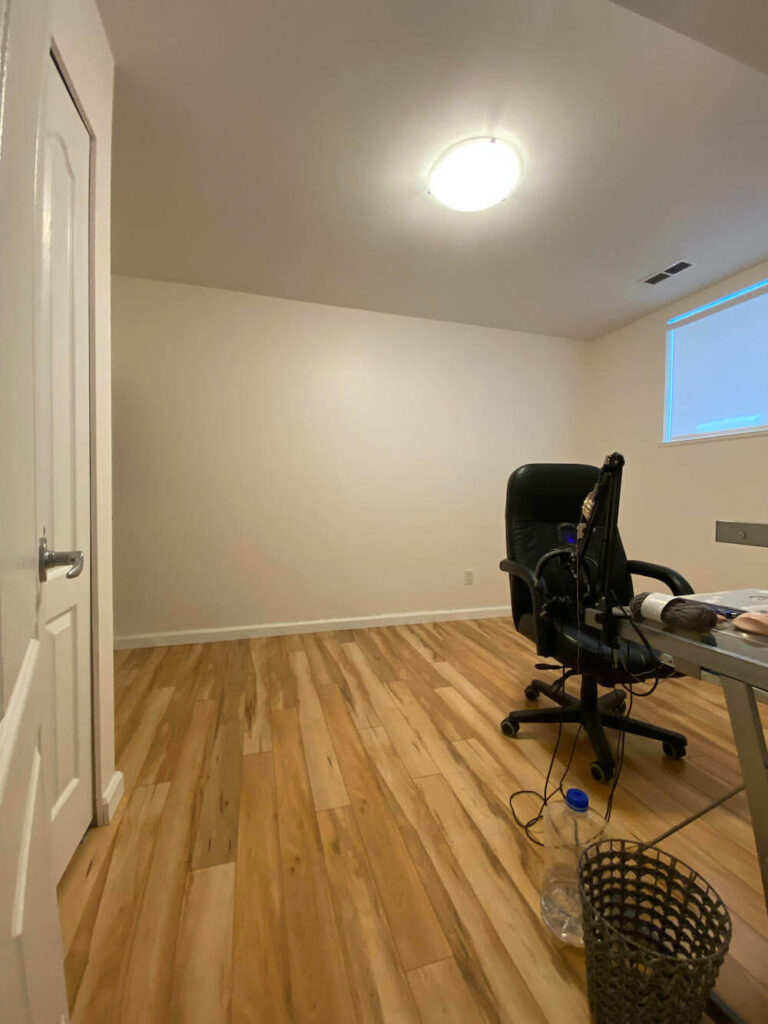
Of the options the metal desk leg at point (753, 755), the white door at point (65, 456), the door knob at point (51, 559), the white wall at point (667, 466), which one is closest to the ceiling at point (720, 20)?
the white door at point (65, 456)

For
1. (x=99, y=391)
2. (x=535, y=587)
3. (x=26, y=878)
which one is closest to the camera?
(x=26, y=878)

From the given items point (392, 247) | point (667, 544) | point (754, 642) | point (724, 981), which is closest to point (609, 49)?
point (392, 247)

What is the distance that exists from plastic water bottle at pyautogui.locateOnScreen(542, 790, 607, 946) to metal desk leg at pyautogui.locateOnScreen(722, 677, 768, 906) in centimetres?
32

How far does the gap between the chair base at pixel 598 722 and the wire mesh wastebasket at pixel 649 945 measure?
57 centimetres

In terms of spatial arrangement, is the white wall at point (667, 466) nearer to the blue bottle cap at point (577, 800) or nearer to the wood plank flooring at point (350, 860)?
the wood plank flooring at point (350, 860)

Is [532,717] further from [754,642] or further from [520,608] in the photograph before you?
[754,642]

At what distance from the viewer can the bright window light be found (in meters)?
1.55

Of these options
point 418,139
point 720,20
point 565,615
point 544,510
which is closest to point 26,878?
point 565,615

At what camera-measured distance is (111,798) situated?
1.26 metres

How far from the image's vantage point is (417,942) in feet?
2.94

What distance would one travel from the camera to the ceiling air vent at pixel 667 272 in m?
2.32

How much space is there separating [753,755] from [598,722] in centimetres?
88

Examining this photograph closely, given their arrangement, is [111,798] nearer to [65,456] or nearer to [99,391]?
[65,456]

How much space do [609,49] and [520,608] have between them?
197 cm
